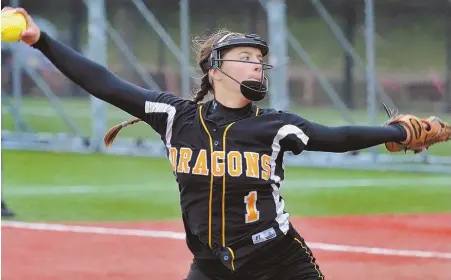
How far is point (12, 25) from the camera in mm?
4160

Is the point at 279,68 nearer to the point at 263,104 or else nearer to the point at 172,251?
the point at 263,104

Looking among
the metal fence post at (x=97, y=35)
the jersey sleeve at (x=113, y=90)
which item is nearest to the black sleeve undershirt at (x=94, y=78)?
the jersey sleeve at (x=113, y=90)

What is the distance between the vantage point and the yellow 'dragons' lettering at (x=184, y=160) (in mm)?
4500

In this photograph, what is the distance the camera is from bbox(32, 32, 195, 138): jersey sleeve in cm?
448

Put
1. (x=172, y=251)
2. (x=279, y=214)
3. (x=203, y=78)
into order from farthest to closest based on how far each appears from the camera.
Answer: (x=172, y=251)
(x=203, y=78)
(x=279, y=214)

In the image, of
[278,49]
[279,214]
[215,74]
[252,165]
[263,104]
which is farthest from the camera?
[263,104]

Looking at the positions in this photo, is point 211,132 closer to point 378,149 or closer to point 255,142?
point 255,142

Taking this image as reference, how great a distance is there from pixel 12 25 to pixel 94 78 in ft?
1.71

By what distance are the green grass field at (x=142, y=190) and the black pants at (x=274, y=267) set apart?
5960 millimetres

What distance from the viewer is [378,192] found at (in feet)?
41.7

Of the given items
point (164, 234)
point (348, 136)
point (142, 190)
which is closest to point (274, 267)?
point (348, 136)

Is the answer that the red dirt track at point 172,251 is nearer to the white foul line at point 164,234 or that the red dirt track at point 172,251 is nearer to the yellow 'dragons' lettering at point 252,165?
the white foul line at point 164,234

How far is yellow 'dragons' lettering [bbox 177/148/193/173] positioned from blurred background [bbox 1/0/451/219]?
832 cm

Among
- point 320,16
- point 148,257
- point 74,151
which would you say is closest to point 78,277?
point 148,257
